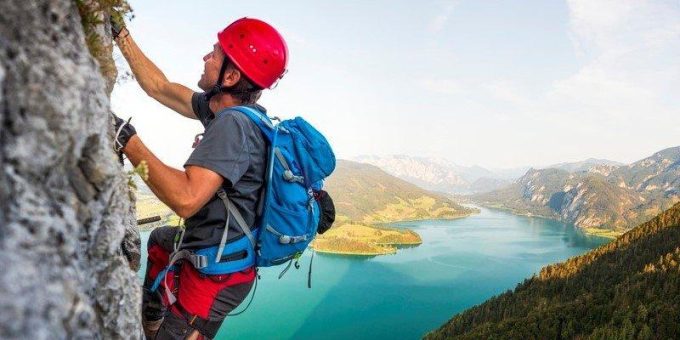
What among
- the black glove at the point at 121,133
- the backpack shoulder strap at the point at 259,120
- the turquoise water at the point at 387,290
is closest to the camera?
the black glove at the point at 121,133

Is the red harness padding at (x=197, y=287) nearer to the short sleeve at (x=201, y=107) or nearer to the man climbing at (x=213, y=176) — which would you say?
the man climbing at (x=213, y=176)

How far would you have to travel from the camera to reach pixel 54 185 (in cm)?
160

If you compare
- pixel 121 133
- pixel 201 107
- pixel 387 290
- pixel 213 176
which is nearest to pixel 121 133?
pixel 121 133

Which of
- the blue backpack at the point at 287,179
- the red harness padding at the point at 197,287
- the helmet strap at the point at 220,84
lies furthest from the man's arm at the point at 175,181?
the helmet strap at the point at 220,84

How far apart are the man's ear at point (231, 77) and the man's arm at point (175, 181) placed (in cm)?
109

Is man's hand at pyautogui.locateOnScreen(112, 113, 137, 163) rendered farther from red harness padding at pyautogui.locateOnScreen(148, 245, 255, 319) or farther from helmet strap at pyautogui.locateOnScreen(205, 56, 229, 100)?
red harness padding at pyautogui.locateOnScreen(148, 245, 255, 319)

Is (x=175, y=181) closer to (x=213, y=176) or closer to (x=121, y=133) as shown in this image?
(x=213, y=176)

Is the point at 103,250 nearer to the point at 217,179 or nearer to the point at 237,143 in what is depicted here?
the point at 217,179

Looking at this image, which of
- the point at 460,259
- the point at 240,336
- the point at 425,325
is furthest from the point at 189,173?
the point at 460,259

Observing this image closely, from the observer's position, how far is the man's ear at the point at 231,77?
136 inches

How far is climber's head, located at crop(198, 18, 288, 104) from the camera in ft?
11.2

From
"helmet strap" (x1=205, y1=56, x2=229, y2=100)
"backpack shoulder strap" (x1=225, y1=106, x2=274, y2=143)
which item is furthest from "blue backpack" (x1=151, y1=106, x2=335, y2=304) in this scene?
"helmet strap" (x1=205, y1=56, x2=229, y2=100)

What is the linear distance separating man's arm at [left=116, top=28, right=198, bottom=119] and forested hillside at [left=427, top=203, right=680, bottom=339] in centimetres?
5551

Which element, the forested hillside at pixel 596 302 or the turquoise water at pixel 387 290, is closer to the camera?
the forested hillside at pixel 596 302
